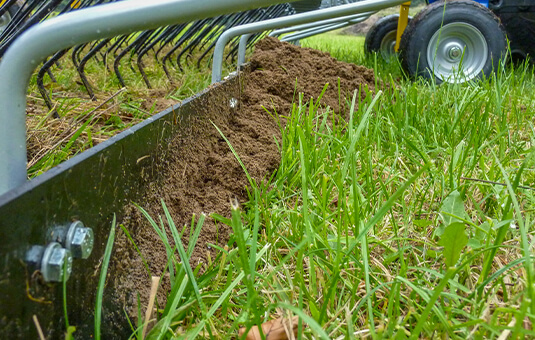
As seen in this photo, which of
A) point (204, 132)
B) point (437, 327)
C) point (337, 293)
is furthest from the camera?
point (204, 132)

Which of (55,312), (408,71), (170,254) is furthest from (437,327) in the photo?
(408,71)

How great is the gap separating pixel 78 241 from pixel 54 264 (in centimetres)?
6

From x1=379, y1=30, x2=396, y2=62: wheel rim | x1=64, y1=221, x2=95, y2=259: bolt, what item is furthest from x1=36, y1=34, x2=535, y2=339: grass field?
x1=379, y1=30, x2=396, y2=62: wheel rim

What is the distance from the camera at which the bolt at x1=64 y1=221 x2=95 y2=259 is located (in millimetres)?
646

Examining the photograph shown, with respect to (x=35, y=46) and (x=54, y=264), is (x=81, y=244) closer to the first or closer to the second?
(x=54, y=264)

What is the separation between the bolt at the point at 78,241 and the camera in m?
0.65

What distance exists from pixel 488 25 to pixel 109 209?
2935 mm

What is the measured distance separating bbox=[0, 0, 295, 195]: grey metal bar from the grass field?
30 cm

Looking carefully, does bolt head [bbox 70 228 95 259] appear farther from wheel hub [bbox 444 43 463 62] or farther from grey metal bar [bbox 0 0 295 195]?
wheel hub [bbox 444 43 463 62]

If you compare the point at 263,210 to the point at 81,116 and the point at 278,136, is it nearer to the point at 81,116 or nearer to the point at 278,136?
the point at 278,136

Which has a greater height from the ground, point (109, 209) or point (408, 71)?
point (109, 209)

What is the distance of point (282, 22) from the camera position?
1.86m

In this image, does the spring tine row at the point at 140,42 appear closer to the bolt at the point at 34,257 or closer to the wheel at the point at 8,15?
the wheel at the point at 8,15

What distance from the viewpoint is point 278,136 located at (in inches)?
65.6
